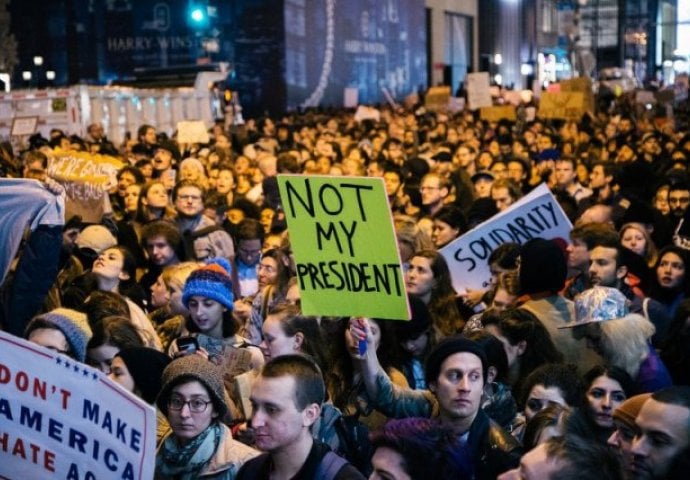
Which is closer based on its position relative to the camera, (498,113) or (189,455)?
(189,455)

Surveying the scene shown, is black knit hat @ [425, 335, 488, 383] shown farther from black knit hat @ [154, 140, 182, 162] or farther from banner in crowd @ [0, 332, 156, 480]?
black knit hat @ [154, 140, 182, 162]

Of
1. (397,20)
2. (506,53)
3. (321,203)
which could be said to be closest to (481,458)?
(321,203)

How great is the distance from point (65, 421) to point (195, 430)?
21.1 inches

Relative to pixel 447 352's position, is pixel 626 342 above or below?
below

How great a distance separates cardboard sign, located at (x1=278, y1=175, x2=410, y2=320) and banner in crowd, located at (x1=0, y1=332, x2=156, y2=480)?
120 centimetres

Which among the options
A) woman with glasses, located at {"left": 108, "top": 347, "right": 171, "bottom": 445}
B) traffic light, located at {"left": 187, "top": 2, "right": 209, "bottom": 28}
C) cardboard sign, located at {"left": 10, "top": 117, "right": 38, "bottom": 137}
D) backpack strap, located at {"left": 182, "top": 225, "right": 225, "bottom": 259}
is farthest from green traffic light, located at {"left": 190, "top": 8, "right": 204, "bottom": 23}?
woman with glasses, located at {"left": 108, "top": 347, "right": 171, "bottom": 445}

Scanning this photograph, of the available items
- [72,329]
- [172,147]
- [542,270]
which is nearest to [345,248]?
[72,329]

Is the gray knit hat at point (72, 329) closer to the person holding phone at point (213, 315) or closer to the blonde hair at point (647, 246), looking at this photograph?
the person holding phone at point (213, 315)

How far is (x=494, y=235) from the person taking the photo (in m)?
8.79

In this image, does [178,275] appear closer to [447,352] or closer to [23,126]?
[447,352]

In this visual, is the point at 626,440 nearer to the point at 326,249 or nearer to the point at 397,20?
the point at 326,249

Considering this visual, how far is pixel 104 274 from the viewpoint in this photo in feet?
25.6

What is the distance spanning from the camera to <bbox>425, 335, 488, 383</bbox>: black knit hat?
5.16 m

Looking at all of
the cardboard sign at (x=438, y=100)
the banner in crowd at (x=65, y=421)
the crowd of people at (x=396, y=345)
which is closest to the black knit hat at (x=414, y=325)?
the crowd of people at (x=396, y=345)
